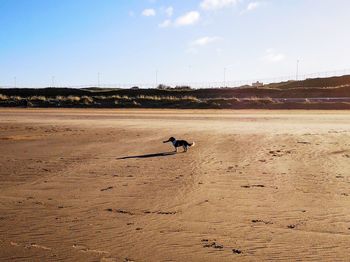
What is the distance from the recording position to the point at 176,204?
798 centimetres

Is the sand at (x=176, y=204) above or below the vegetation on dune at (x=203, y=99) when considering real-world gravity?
below

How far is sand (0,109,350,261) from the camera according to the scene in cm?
585

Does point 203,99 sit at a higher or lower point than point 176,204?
higher

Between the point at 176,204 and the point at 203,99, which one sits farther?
the point at 203,99

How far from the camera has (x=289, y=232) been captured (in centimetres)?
640

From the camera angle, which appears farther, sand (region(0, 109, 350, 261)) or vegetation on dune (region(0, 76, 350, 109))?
vegetation on dune (region(0, 76, 350, 109))

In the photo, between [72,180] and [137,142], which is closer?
[72,180]

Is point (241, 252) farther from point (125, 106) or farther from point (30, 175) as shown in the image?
point (125, 106)

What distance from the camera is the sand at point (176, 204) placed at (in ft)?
19.2

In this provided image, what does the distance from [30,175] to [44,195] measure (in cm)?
217

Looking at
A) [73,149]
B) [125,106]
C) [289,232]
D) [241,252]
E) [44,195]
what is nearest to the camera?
[241,252]

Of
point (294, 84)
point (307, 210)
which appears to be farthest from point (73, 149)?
point (294, 84)

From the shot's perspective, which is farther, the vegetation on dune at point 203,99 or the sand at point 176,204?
the vegetation on dune at point 203,99

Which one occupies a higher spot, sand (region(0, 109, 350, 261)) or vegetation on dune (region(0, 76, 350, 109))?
vegetation on dune (region(0, 76, 350, 109))
